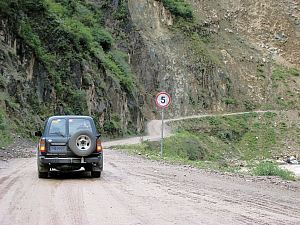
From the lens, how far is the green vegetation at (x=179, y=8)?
74188 mm

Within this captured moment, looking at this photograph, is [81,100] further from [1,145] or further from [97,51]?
[1,145]

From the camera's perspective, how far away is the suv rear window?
45.2 feet

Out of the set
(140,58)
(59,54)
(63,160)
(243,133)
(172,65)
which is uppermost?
(140,58)

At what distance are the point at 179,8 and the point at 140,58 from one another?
44.4 feet

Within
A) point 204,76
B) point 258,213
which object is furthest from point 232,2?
point 258,213

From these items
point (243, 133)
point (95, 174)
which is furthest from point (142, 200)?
point (243, 133)

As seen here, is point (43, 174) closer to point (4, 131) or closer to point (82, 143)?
point (82, 143)

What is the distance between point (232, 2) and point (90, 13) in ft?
126

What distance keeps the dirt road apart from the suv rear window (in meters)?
1.39

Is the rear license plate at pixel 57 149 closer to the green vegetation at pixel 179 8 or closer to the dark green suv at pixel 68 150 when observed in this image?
the dark green suv at pixel 68 150

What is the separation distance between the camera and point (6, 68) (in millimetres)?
35094

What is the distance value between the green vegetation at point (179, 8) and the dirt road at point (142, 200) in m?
61.7

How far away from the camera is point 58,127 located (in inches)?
542

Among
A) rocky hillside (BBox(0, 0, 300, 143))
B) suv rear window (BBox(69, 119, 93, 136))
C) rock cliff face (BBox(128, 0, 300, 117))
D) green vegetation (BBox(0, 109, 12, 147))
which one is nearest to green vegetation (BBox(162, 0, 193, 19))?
rocky hillside (BBox(0, 0, 300, 143))
